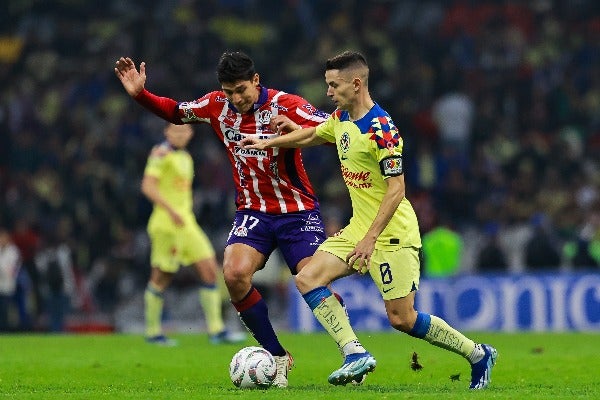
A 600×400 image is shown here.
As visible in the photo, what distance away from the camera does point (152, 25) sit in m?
24.0

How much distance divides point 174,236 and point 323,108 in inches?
287

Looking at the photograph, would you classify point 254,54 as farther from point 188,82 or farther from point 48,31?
point 48,31

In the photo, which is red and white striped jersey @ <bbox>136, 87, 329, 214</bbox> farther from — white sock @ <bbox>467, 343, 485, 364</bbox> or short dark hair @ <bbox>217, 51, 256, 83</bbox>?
white sock @ <bbox>467, 343, 485, 364</bbox>

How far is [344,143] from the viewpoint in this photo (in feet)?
29.2

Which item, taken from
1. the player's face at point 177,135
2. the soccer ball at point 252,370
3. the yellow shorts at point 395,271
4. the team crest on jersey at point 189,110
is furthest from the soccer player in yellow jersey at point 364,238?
the player's face at point 177,135

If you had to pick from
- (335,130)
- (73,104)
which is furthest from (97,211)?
(335,130)

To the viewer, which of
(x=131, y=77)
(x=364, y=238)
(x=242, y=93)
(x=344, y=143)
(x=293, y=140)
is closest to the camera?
(x=364, y=238)

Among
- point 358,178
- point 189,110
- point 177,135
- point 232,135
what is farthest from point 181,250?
point 358,178

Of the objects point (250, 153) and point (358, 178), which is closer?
point (358, 178)

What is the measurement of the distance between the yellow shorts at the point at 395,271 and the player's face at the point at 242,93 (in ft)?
4.94

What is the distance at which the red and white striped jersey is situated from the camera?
9.73m

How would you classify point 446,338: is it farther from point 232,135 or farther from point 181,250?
point 181,250

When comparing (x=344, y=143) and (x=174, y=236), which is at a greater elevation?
(x=344, y=143)

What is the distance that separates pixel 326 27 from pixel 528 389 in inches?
612
